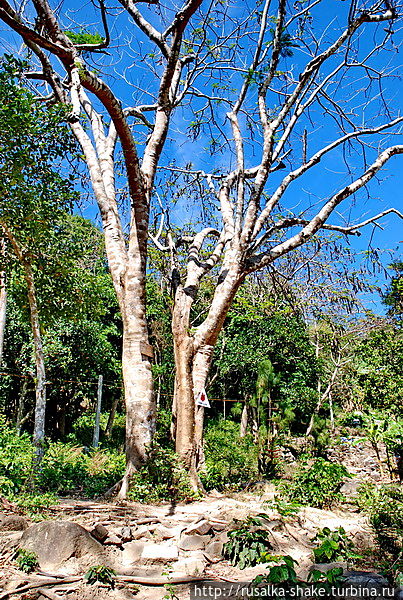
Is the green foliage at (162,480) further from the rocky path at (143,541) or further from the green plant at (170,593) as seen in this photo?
the green plant at (170,593)

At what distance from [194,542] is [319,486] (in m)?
2.14

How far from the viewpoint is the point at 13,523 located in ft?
12.3

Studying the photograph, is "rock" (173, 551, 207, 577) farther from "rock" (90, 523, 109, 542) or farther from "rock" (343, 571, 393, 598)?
"rock" (343, 571, 393, 598)

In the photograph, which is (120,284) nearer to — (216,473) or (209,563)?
(216,473)

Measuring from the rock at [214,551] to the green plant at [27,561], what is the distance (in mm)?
1286

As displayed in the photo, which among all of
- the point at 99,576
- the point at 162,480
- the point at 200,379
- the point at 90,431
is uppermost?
the point at 200,379

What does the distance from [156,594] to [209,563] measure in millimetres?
628

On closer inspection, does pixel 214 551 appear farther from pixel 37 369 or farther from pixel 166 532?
pixel 37 369

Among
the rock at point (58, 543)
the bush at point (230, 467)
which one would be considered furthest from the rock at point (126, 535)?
the bush at point (230, 467)

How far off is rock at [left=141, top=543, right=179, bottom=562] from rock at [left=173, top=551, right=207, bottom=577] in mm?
83

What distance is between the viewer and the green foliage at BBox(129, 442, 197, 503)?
5.13 meters

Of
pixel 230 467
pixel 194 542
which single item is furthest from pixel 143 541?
pixel 230 467

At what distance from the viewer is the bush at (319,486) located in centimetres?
539

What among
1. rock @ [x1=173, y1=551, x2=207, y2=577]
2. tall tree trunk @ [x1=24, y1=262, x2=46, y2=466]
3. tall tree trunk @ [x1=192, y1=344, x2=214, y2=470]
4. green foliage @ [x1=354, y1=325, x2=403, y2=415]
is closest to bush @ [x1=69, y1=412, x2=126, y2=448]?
green foliage @ [x1=354, y1=325, x2=403, y2=415]
